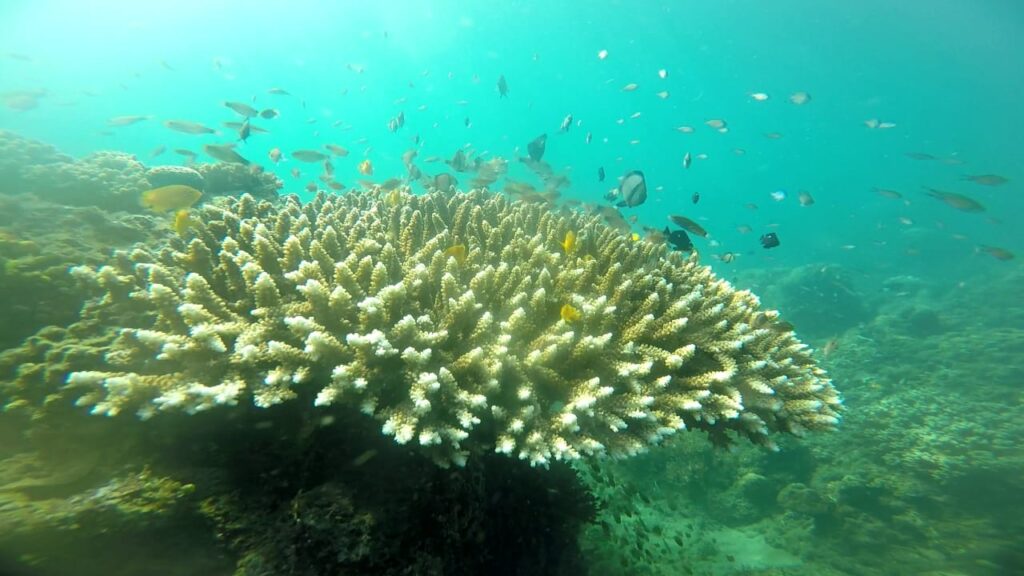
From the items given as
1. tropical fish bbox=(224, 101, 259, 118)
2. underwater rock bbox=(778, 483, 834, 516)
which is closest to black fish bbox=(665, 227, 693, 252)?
underwater rock bbox=(778, 483, 834, 516)

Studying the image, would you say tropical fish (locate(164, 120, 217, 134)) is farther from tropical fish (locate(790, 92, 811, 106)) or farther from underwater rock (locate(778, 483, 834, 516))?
tropical fish (locate(790, 92, 811, 106))

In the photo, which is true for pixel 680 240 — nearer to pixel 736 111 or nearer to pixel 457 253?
pixel 457 253

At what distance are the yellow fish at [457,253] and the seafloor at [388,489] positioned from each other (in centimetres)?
161

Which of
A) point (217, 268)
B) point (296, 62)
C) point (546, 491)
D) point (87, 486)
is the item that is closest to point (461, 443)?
point (546, 491)

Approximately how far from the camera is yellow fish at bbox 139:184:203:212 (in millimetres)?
5164

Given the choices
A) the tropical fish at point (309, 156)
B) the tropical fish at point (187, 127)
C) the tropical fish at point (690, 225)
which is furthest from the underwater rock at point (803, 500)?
the tropical fish at point (187, 127)

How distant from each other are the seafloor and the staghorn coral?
0.33 m

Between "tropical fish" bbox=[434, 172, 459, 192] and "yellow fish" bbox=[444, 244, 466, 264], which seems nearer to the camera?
"yellow fish" bbox=[444, 244, 466, 264]

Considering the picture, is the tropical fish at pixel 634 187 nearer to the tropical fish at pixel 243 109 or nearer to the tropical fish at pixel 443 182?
the tropical fish at pixel 443 182

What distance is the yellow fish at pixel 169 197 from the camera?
16.9 ft

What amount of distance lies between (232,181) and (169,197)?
4097mm

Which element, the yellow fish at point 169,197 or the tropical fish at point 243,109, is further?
the tropical fish at point 243,109

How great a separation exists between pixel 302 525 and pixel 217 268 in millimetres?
2283

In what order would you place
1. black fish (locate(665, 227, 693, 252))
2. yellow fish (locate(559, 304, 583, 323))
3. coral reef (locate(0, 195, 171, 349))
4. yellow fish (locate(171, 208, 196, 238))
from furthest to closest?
black fish (locate(665, 227, 693, 252)) < yellow fish (locate(171, 208, 196, 238)) < coral reef (locate(0, 195, 171, 349)) < yellow fish (locate(559, 304, 583, 323))
